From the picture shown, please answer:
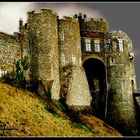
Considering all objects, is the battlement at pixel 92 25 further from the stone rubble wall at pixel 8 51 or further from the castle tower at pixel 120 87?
the stone rubble wall at pixel 8 51

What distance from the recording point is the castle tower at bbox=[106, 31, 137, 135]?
181ft

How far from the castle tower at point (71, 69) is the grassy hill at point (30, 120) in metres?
2.78

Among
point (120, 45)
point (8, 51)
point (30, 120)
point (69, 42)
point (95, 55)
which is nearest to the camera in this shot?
point (30, 120)

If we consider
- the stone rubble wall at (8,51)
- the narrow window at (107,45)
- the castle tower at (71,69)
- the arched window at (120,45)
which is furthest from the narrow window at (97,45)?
the stone rubble wall at (8,51)

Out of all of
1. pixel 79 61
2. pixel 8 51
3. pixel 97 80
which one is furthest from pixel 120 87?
pixel 8 51

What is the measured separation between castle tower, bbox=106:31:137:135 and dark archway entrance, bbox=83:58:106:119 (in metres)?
0.64

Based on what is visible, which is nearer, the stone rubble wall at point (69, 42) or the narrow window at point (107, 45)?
the stone rubble wall at point (69, 42)

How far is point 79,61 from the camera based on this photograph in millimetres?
52844

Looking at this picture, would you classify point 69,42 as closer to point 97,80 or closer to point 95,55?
point 95,55

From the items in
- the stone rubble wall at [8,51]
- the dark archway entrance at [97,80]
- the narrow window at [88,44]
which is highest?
the narrow window at [88,44]

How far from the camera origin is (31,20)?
164 ft

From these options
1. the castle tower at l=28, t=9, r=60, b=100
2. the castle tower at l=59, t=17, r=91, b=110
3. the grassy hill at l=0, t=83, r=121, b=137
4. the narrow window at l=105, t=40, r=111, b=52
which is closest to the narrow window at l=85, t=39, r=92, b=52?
the narrow window at l=105, t=40, r=111, b=52

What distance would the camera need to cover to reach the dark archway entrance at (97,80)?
55250 millimetres

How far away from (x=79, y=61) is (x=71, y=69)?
2379 mm
